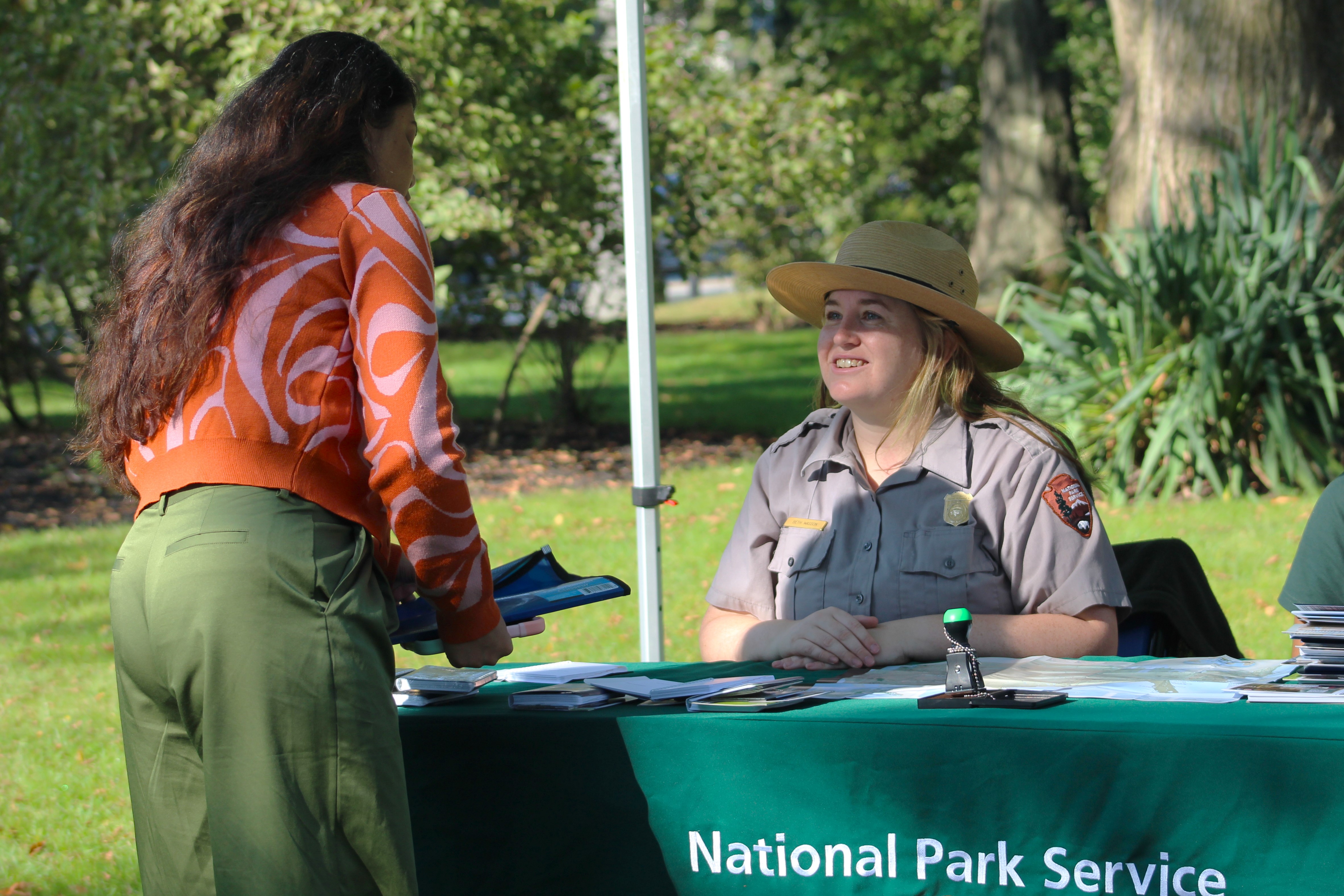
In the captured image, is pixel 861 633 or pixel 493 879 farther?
pixel 861 633

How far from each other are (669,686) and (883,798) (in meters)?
0.49

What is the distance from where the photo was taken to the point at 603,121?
37.4 feet

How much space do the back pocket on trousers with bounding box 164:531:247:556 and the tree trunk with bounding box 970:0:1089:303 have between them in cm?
1390

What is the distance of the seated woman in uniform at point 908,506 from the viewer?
2.74 meters

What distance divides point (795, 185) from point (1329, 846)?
1043cm

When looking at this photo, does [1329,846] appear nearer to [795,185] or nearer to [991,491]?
[991,491]

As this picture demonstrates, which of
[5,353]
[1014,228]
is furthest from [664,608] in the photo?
[1014,228]

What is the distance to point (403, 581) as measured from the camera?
84.8 inches

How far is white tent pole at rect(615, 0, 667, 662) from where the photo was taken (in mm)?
3705

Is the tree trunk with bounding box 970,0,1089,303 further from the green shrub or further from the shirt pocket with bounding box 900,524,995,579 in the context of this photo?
the shirt pocket with bounding box 900,524,995,579

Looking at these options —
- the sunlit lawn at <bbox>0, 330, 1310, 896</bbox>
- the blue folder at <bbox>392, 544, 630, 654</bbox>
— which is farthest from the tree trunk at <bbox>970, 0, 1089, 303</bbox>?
the blue folder at <bbox>392, 544, 630, 654</bbox>

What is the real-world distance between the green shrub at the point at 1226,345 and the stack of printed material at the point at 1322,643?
5632 mm

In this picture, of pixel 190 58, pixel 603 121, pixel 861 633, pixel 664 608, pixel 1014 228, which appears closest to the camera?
pixel 861 633

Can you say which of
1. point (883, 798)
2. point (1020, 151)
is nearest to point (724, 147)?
point (1020, 151)
